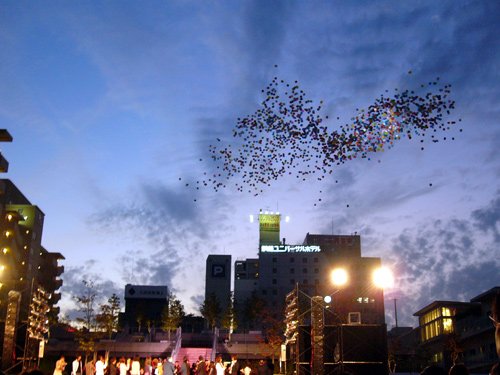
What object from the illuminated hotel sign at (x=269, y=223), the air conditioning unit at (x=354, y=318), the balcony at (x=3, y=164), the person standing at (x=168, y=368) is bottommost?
the person standing at (x=168, y=368)

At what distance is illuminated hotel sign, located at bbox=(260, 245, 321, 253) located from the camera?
10356 centimetres

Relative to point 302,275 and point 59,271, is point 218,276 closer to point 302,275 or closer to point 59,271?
point 302,275

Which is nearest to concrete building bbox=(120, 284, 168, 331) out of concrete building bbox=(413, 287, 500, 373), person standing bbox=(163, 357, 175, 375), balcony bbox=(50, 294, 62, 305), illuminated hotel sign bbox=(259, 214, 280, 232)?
illuminated hotel sign bbox=(259, 214, 280, 232)

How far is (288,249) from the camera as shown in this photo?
4087 inches

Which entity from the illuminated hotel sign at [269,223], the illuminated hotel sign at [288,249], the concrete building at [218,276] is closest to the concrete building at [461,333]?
the illuminated hotel sign at [288,249]

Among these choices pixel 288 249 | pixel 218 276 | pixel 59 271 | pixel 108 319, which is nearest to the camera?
pixel 108 319

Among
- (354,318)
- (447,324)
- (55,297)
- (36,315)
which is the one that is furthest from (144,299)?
(354,318)

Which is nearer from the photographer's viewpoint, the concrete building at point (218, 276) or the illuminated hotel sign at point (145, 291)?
the concrete building at point (218, 276)

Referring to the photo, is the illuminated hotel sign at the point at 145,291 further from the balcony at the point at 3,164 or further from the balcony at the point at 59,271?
the balcony at the point at 3,164

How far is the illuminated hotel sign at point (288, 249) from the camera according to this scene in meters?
104

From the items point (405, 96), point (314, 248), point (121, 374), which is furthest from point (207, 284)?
point (405, 96)

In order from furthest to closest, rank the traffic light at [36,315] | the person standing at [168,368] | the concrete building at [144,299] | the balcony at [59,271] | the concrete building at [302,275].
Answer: the concrete building at [144,299] → the concrete building at [302,275] → the balcony at [59,271] → the traffic light at [36,315] → the person standing at [168,368]

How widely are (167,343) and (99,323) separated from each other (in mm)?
6569

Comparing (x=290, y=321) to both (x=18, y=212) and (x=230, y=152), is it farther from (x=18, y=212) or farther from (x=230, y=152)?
(x=18, y=212)
